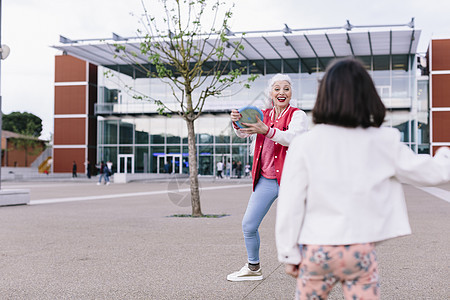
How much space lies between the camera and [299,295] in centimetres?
230

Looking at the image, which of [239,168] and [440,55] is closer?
[440,55]

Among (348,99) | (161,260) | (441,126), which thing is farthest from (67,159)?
Result: (348,99)

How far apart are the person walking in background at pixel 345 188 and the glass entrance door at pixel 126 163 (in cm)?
4406

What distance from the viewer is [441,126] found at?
4003 cm

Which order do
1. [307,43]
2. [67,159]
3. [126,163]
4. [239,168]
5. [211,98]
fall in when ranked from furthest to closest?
[67,159], [126,163], [211,98], [239,168], [307,43]

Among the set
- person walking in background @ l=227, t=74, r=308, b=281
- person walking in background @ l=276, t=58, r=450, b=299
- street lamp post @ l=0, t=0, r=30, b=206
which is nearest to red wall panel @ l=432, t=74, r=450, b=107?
street lamp post @ l=0, t=0, r=30, b=206

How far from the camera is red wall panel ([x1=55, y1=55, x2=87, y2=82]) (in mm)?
47719

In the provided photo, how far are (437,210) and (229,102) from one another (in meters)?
30.6

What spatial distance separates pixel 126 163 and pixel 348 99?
1751 inches

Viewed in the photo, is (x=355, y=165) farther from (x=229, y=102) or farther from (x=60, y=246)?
(x=229, y=102)

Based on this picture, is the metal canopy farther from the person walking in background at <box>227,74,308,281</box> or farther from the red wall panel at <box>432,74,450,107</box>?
the person walking in background at <box>227,74,308,281</box>

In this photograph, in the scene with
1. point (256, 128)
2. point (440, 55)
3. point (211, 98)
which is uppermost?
point (440, 55)

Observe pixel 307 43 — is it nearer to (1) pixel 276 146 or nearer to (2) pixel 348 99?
(1) pixel 276 146

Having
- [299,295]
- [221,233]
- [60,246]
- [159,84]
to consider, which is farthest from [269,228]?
[159,84]
